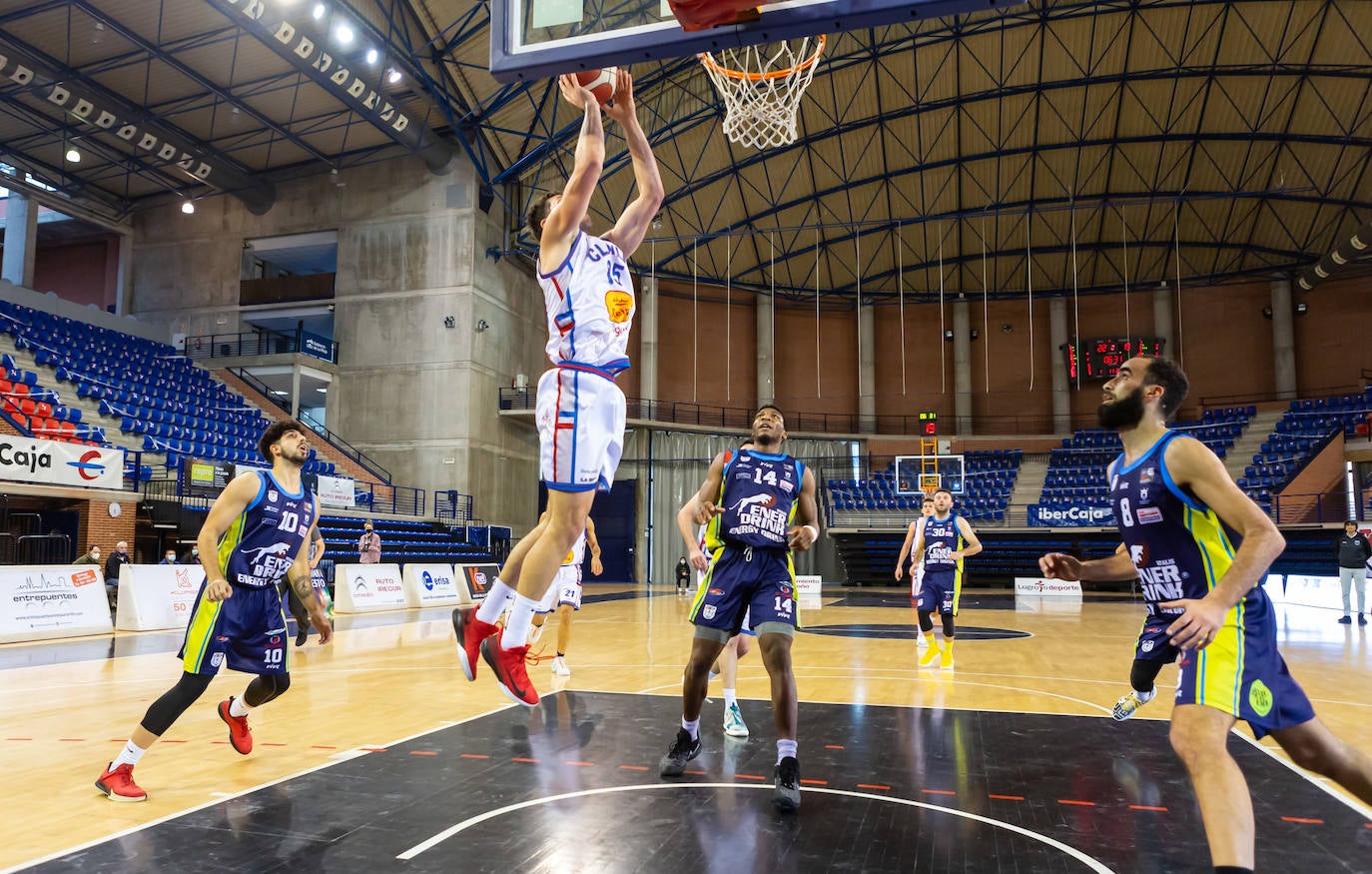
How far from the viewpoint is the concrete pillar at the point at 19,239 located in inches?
1037

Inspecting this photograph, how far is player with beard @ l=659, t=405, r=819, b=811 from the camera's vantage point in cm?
506

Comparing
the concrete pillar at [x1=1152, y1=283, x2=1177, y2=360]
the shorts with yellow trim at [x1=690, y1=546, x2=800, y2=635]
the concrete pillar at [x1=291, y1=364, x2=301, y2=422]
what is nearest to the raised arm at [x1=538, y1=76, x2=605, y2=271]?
the shorts with yellow trim at [x1=690, y1=546, x2=800, y2=635]

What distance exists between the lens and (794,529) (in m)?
5.00

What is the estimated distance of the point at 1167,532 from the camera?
11.4 feet

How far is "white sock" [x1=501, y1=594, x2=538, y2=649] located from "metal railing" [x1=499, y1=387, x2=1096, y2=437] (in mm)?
28055

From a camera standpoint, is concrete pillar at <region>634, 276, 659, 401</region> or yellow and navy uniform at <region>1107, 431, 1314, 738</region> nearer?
yellow and navy uniform at <region>1107, 431, 1314, 738</region>

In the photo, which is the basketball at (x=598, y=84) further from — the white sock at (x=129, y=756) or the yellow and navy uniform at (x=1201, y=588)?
the white sock at (x=129, y=756)

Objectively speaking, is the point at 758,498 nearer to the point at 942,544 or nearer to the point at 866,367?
the point at 942,544

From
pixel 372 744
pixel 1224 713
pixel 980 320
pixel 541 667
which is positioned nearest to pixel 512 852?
pixel 372 744

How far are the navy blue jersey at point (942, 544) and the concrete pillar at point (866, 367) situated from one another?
76.9 feet

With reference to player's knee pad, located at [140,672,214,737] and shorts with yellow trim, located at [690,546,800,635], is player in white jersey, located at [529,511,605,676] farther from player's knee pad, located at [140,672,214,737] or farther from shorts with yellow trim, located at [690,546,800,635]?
player's knee pad, located at [140,672,214,737]

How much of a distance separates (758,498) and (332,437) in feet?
76.2

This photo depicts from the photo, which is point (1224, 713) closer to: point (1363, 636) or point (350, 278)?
point (1363, 636)

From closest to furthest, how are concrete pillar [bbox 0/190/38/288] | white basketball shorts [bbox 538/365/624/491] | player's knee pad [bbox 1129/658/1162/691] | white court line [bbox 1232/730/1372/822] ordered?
white basketball shorts [bbox 538/365/624/491], white court line [bbox 1232/730/1372/822], player's knee pad [bbox 1129/658/1162/691], concrete pillar [bbox 0/190/38/288]
